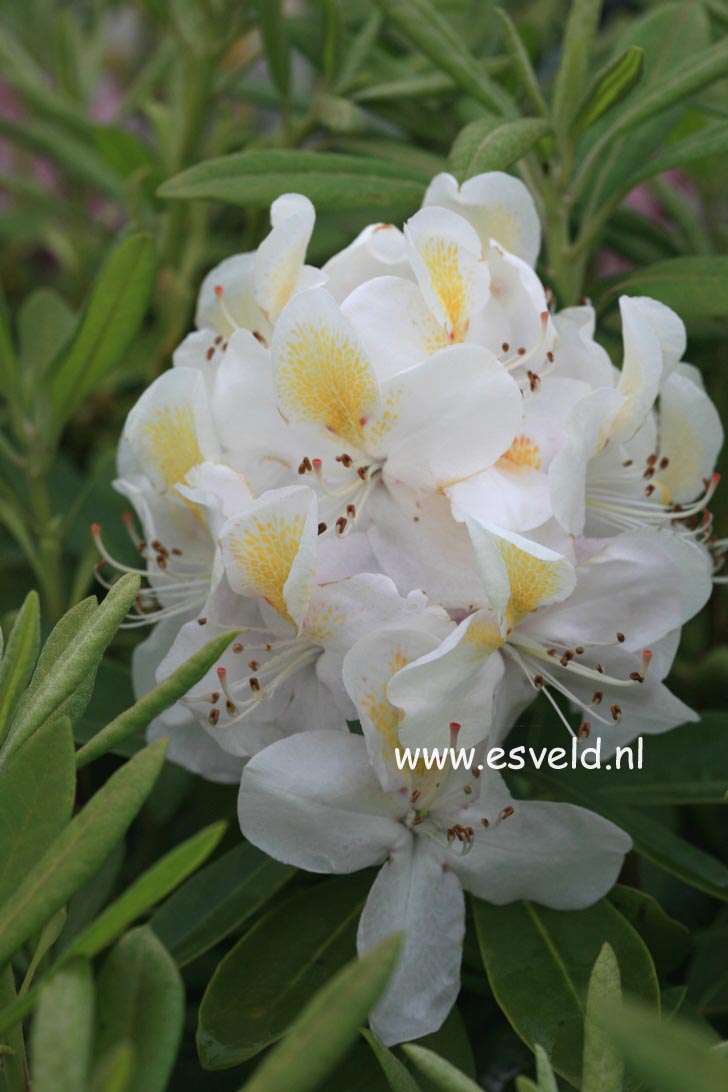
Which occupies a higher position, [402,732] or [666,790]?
[402,732]

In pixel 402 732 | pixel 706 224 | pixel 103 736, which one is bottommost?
pixel 706 224

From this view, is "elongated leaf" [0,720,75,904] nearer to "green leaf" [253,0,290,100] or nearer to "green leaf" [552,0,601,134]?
"green leaf" [552,0,601,134]

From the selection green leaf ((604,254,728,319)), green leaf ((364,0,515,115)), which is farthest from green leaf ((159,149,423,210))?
green leaf ((604,254,728,319))

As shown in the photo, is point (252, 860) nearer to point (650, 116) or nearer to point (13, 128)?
point (650, 116)

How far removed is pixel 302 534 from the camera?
73cm

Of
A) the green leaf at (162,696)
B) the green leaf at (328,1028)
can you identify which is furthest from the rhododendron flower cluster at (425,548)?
the green leaf at (328,1028)

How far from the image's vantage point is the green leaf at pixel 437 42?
1.01 metres

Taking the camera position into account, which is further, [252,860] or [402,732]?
[252,860]

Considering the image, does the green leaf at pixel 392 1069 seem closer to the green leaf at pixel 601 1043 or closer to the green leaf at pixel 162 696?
the green leaf at pixel 601 1043

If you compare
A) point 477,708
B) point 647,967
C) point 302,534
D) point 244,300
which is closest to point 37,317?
point 244,300

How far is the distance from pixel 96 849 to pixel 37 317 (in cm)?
82

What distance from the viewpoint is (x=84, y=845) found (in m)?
0.54

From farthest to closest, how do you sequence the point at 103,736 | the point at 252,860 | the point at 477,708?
the point at 252,860 → the point at 477,708 → the point at 103,736

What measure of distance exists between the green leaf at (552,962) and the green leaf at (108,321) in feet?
1.88
